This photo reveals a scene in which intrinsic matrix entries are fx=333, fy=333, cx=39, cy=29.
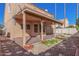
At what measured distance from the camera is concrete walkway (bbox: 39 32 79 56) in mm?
7816

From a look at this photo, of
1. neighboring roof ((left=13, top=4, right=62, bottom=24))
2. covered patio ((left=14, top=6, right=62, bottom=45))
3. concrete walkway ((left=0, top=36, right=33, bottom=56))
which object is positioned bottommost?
concrete walkway ((left=0, top=36, right=33, bottom=56))

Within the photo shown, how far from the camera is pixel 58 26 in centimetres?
787

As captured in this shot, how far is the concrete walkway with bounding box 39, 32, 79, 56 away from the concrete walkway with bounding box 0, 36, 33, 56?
1.54 feet

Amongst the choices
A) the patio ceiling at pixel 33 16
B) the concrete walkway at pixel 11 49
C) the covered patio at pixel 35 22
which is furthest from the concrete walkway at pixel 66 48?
the patio ceiling at pixel 33 16

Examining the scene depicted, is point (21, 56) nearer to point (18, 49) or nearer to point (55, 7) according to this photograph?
point (18, 49)

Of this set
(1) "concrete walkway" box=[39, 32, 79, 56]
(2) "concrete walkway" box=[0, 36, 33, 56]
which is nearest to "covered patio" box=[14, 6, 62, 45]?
(2) "concrete walkway" box=[0, 36, 33, 56]

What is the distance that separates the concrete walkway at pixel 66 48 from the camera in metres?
7.82

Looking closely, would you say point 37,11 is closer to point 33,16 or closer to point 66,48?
point 33,16

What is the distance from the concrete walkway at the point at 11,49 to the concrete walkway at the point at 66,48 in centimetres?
47

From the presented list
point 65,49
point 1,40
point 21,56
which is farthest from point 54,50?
point 1,40

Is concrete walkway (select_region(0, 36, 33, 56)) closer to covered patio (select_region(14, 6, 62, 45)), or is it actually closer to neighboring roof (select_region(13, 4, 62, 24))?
covered patio (select_region(14, 6, 62, 45))

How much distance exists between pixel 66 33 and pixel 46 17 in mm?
604

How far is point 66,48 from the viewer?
7840 millimetres

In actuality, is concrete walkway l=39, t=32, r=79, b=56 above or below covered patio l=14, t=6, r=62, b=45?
below
